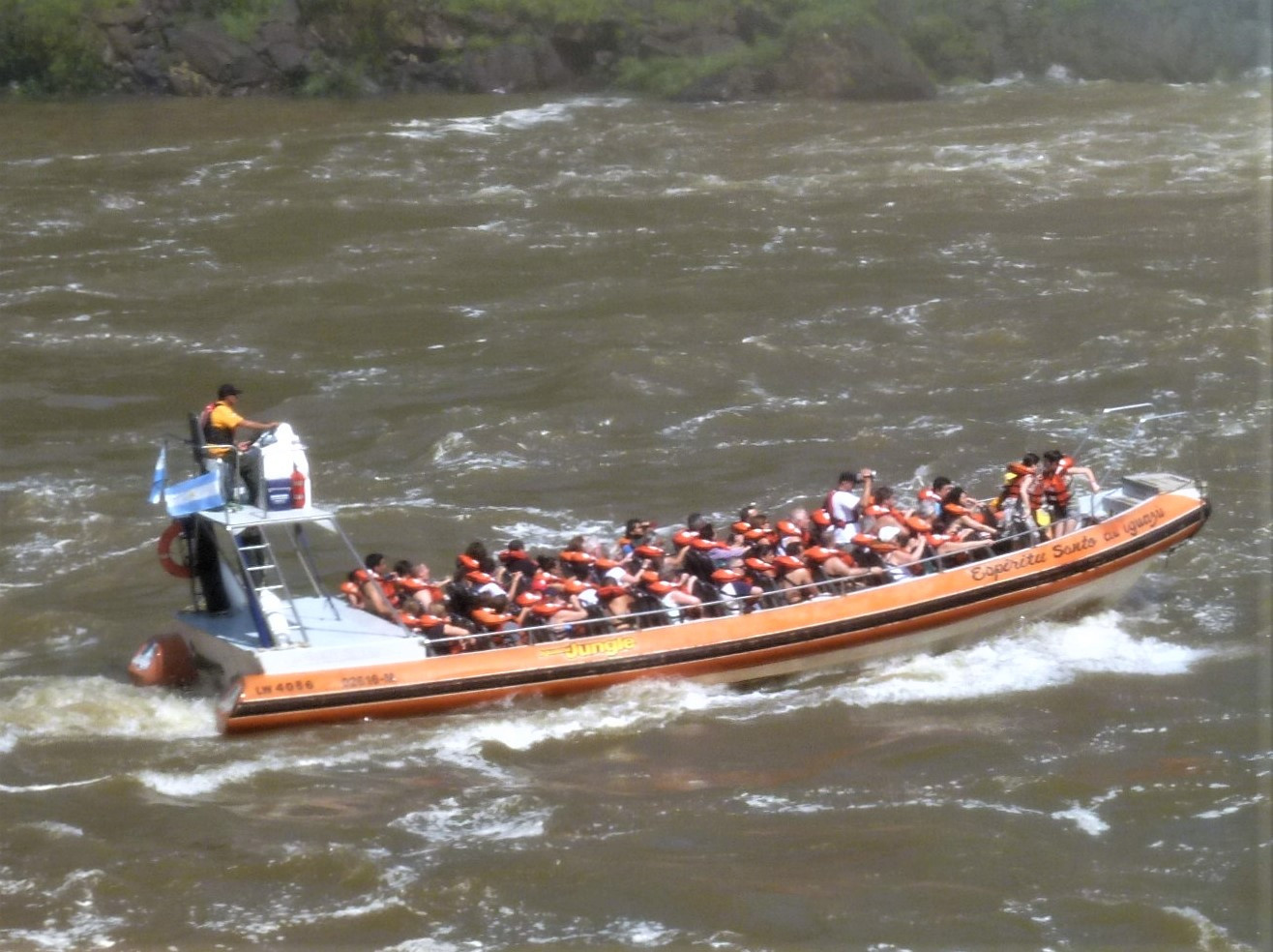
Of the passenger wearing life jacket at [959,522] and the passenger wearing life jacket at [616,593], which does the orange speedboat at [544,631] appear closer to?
the passenger wearing life jacket at [616,593]

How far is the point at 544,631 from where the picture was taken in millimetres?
13422

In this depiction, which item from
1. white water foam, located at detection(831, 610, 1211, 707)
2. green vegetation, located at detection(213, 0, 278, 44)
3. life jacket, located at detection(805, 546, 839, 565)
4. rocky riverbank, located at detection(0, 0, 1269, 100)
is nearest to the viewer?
white water foam, located at detection(831, 610, 1211, 707)

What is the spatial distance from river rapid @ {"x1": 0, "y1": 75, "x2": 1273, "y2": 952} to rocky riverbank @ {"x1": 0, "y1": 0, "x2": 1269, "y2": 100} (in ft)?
5.79

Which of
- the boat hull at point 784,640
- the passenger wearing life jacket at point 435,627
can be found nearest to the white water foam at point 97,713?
the boat hull at point 784,640

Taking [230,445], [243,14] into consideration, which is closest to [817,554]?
[230,445]

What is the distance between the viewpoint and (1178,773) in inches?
479

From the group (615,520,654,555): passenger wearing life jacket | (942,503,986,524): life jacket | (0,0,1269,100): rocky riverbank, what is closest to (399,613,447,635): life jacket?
(615,520,654,555): passenger wearing life jacket

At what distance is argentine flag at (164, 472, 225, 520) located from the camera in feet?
41.5

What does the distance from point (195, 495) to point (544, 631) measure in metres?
2.71

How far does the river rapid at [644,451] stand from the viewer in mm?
10703

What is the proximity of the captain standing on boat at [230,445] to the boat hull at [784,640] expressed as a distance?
51.9 inches

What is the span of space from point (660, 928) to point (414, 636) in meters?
3.87

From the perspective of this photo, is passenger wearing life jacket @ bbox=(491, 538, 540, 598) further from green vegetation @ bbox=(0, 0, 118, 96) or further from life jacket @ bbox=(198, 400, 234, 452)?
green vegetation @ bbox=(0, 0, 118, 96)

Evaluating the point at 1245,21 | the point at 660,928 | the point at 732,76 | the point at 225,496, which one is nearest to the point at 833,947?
the point at 660,928
